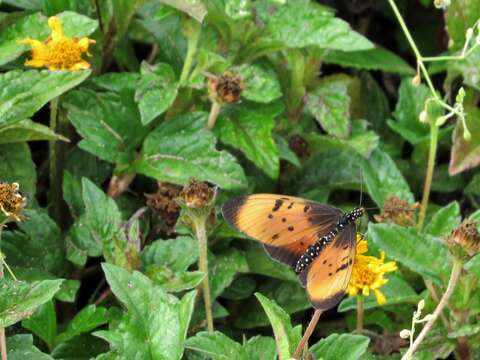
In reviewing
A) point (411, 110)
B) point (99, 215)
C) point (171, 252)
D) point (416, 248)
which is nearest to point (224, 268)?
point (171, 252)

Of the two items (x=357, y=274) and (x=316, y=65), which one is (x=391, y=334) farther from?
(x=316, y=65)

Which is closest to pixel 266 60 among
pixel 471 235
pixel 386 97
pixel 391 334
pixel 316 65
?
pixel 316 65

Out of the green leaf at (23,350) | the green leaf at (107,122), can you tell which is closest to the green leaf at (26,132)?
the green leaf at (107,122)

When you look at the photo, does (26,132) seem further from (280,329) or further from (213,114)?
(280,329)

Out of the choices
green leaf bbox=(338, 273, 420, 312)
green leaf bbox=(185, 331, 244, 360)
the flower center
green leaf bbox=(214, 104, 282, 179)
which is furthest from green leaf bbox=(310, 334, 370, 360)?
the flower center

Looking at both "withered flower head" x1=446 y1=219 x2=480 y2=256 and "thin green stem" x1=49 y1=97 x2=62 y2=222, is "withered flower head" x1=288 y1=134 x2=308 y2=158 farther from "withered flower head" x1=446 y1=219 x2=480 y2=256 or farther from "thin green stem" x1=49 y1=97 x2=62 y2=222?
"withered flower head" x1=446 y1=219 x2=480 y2=256
